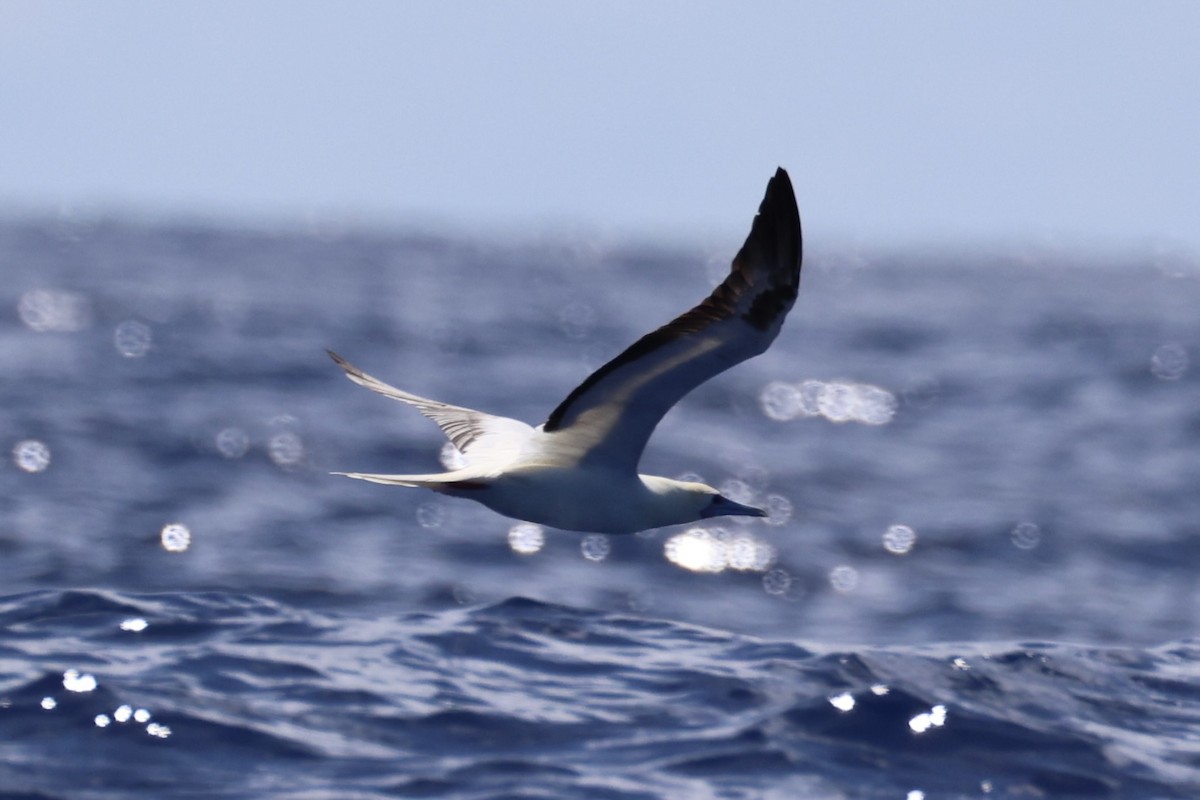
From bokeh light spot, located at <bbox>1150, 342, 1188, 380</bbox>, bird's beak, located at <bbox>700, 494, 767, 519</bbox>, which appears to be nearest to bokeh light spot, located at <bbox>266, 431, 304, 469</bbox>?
bird's beak, located at <bbox>700, 494, 767, 519</bbox>

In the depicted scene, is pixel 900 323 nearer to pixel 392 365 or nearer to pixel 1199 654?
pixel 392 365

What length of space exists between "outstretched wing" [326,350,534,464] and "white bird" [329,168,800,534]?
0.02 m

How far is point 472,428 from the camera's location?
10875 mm

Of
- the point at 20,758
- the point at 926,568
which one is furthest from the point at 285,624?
the point at 926,568

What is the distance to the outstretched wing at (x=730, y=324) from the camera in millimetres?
8062

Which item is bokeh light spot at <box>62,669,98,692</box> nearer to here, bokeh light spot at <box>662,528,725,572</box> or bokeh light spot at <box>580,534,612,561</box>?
bokeh light spot at <box>580,534,612,561</box>

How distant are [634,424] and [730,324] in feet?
3.57

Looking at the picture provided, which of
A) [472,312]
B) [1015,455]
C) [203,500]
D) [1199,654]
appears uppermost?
[472,312]

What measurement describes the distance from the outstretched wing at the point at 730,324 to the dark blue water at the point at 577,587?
2.22m

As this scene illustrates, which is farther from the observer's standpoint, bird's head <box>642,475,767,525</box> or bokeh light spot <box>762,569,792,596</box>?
bokeh light spot <box>762,569,792,596</box>

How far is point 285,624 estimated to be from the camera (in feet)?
39.3

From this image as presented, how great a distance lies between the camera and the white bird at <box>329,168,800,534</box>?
809 cm

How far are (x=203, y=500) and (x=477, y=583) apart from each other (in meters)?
5.05

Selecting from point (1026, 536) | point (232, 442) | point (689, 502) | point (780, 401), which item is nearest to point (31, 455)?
point (232, 442)
